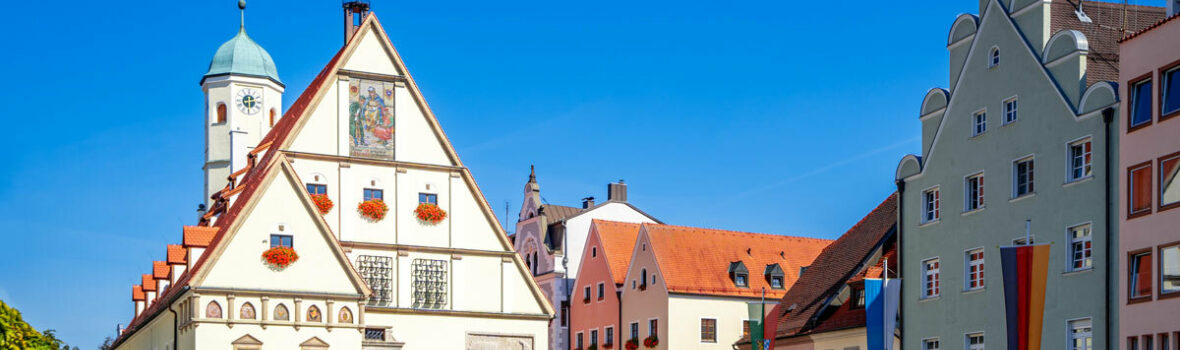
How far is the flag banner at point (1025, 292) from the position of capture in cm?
3384

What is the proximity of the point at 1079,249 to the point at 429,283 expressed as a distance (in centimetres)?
1788

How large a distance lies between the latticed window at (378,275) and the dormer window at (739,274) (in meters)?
22.5

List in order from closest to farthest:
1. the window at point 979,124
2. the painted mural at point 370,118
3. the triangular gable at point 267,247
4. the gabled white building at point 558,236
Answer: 1. the triangular gable at point 267,247
2. the window at point 979,124
3. the painted mural at point 370,118
4. the gabled white building at point 558,236

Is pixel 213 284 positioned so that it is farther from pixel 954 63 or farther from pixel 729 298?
pixel 729 298

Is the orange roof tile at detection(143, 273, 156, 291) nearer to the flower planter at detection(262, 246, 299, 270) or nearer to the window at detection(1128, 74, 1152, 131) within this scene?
the flower planter at detection(262, 246, 299, 270)

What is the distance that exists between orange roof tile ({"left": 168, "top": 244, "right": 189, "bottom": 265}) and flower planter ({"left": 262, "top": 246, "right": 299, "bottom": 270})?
4.04 metres

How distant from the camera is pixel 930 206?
146 ft

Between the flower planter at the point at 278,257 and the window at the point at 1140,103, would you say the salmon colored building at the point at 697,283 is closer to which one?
the flower planter at the point at 278,257

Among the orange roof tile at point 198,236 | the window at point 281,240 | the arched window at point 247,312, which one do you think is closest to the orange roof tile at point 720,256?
the orange roof tile at point 198,236

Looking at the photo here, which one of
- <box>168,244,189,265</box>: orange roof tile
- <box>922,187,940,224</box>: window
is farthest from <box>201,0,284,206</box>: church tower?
<box>922,187,940,224</box>: window

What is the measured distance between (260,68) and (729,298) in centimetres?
2074

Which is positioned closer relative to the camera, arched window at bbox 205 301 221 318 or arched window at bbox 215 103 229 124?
arched window at bbox 205 301 221 318

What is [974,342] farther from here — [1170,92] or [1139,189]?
[1170,92]

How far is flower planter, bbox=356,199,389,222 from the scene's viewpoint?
44.5 metres
